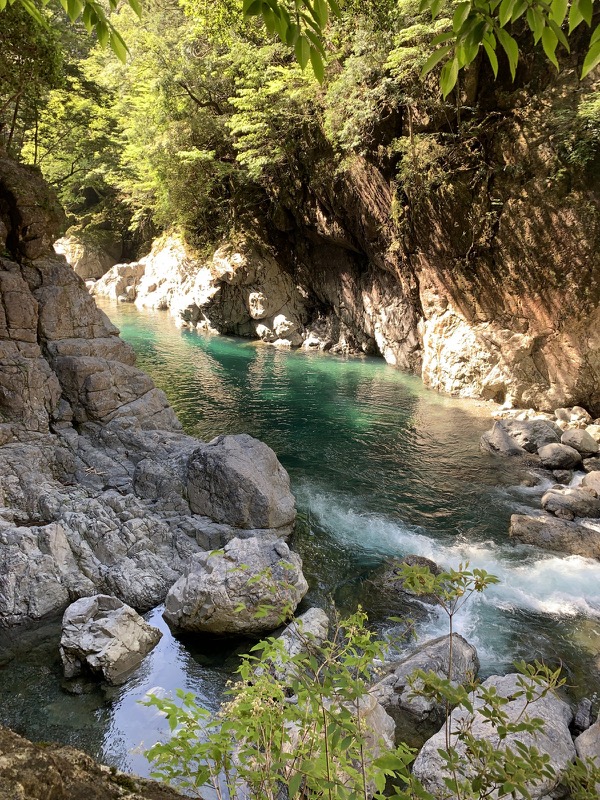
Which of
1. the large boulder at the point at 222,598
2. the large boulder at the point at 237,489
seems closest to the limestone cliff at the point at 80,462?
the large boulder at the point at 237,489

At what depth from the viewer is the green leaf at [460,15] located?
1823 millimetres

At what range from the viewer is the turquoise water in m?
6.23

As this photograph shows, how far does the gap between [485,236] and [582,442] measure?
7421 mm

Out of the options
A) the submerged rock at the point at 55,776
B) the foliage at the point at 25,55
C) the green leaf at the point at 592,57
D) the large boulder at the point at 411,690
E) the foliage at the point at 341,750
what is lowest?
the large boulder at the point at 411,690

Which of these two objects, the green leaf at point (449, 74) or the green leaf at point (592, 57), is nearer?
the green leaf at point (592, 57)

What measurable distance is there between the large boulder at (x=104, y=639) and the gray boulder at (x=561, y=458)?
10.5 meters

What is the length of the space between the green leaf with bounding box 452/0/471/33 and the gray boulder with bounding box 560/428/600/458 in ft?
45.6

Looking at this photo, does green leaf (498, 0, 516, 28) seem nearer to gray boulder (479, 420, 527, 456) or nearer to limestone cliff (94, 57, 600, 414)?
gray boulder (479, 420, 527, 456)

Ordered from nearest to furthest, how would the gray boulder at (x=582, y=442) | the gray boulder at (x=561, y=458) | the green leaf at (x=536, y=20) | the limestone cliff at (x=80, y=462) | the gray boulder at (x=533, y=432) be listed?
the green leaf at (x=536, y=20), the limestone cliff at (x=80, y=462), the gray boulder at (x=561, y=458), the gray boulder at (x=582, y=442), the gray boulder at (x=533, y=432)

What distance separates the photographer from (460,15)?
5.99 feet

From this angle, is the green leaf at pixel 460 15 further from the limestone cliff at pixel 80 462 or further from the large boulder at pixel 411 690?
the limestone cliff at pixel 80 462

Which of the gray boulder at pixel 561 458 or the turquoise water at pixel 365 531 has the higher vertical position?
the gray boulder at pixel 561 458

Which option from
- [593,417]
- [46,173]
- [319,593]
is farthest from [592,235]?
[46,173]

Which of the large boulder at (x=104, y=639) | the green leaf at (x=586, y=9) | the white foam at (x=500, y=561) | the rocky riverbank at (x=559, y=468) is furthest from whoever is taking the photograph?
the rocky riverbank at (x=559, y=468)
